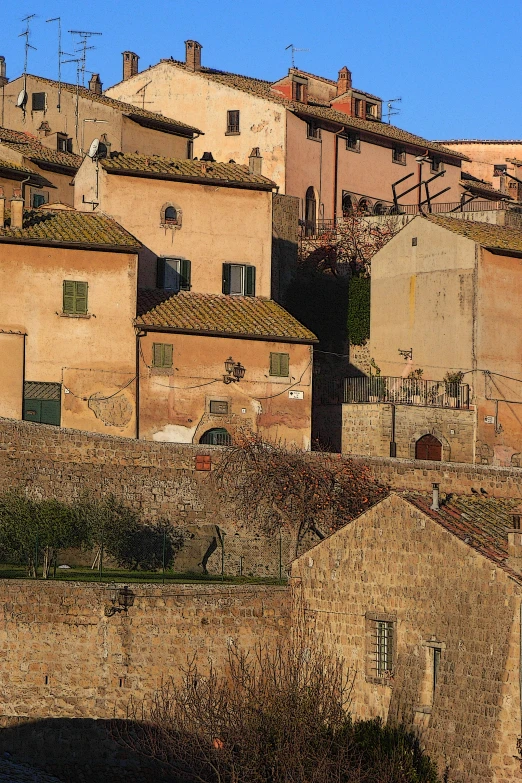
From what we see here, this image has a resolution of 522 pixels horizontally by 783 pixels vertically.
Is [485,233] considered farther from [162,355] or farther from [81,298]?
[81,298]

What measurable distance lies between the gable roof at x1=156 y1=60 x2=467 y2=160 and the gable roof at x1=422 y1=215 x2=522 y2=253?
12.0 m

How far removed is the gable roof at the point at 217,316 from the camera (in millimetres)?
44406

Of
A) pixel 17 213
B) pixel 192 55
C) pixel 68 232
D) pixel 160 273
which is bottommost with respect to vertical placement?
pixel 160 273

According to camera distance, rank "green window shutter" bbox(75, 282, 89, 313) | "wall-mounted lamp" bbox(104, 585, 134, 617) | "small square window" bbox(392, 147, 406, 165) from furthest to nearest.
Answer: "small square window" bbox(392, 147, 406, 165) → "green window shutter" bbox(75, 282, 89, 313) → "wall-mounted lamp" bbox(104, 585, 134, 617)

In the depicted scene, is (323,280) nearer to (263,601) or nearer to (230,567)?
(230,567)

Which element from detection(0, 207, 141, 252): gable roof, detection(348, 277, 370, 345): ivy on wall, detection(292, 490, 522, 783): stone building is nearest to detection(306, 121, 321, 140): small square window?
detection(348, 277, 370, 345): ivy on wall

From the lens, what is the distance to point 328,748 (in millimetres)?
28141

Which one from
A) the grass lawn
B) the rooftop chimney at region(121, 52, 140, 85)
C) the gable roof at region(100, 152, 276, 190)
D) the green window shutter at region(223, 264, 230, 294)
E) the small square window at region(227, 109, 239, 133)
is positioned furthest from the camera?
the rooftop chimney at region(121, 52, 140, 85)

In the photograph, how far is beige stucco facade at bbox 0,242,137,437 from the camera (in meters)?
42.4

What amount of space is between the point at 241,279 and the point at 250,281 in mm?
274

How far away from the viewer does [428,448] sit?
153ft

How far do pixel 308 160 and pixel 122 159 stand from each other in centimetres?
1513

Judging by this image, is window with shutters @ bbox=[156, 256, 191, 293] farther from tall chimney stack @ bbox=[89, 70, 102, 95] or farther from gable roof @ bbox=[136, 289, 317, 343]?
tall chimney stack @ bbox=[89, 70, 102, 95]

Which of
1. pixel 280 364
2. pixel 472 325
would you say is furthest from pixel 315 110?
pixel 280 364
